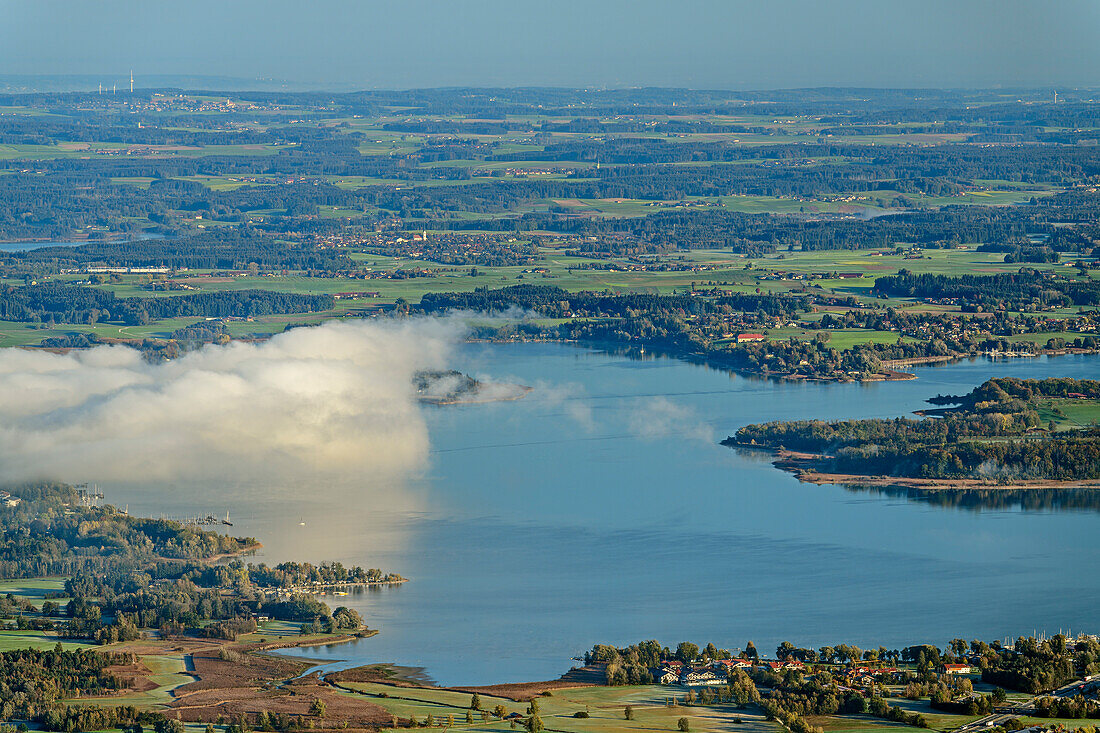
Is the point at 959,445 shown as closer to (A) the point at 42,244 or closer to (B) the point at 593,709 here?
(B) the point at 593,709

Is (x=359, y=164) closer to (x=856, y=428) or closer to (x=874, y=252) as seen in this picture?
(x=874, y=252)

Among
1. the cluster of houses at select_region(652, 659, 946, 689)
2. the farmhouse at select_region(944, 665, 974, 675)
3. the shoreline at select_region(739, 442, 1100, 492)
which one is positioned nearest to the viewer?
the cluster of houses at select_region(652, 659, 946, 689)

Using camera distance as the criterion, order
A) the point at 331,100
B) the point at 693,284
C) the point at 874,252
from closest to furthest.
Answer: the point at 693,284 → the point at 874,252 → the point at 331,100

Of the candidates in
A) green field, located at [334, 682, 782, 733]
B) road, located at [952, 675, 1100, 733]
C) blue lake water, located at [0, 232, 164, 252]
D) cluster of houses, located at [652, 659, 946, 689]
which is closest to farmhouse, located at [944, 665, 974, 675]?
cluster of houses, located at [652, 659, 946, 689]

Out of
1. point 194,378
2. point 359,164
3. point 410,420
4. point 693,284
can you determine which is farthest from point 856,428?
A: point 359,164

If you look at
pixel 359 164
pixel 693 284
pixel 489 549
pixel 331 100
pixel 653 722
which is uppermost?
pixel 331 100

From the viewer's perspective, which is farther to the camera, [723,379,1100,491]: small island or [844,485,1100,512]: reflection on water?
[723,379,1100,491]: small island

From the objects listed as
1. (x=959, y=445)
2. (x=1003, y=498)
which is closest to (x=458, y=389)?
(x=959, y=445)

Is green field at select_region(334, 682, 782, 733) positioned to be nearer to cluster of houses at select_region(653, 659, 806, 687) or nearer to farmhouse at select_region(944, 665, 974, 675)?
cluster of houses at select_region(653, 659, 806, 687)
